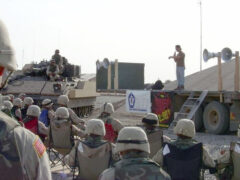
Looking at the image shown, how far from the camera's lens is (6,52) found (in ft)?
6.48

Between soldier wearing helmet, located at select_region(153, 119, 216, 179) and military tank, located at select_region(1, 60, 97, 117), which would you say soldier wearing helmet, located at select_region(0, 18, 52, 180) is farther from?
military tank, located at select_region(1, 60, 97, 117)

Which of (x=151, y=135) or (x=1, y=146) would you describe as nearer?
(x=1, y=146)

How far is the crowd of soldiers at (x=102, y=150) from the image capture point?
75.5 inches

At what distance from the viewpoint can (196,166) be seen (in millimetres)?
5148

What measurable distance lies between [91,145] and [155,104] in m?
10.8

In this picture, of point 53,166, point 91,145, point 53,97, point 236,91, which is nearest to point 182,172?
point 91,145

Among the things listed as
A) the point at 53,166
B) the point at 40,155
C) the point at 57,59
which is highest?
the point at 57,59

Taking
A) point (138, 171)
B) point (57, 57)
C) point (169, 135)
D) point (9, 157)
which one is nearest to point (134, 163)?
point (138, 171)

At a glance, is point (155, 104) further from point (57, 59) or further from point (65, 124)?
point (65, 124)

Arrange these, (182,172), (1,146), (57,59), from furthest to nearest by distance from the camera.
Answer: (57,59) < (182,172) < (1,146)

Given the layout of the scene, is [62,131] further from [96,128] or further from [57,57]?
[57,57]

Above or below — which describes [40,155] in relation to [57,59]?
below

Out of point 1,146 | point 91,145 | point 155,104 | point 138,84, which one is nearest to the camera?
point 1,146

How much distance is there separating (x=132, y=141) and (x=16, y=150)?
1.83 m
